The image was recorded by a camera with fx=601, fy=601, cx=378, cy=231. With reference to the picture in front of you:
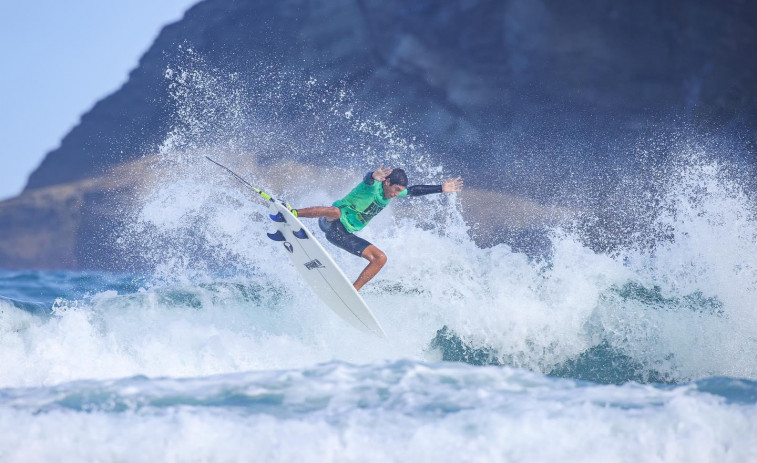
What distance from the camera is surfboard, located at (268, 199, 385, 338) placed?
555cm

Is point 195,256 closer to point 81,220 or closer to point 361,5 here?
point 81,220

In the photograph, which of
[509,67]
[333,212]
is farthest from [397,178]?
[509,67]

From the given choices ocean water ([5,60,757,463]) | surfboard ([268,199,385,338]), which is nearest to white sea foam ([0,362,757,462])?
ocean water ([5,60,757,463])

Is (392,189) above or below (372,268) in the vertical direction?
above

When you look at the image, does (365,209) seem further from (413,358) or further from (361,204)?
(413,358)

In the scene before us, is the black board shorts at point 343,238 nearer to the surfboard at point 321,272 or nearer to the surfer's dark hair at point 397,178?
the surfboard at point 321,272

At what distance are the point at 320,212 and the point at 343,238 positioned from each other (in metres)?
0.44

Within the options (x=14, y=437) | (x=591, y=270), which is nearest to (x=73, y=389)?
(x=14, y=437)

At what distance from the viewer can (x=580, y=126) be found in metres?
17.5

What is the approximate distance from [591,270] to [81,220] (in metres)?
20.5

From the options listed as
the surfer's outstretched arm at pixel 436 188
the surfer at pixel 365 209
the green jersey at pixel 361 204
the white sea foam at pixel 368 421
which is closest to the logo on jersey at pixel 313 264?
the surfer at pixel 365 209

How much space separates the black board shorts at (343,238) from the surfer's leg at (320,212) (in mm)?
148

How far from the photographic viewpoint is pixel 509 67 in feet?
59.4

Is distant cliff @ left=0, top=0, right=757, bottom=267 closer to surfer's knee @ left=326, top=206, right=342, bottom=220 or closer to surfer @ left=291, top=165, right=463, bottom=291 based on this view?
surfer @ left=291, top=165, right=463, bottom=291
